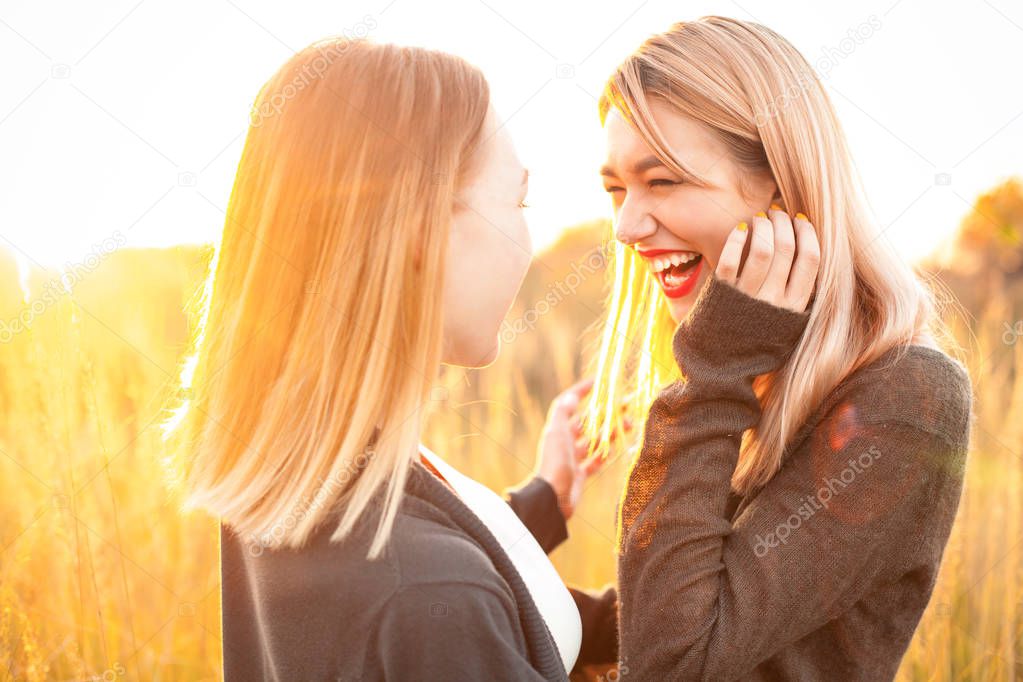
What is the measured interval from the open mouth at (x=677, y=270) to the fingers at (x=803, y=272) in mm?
326

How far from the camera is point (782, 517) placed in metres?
1.59

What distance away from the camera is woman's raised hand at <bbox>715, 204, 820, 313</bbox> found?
1717mm

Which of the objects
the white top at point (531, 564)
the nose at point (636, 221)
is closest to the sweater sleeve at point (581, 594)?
the white top at point (531, 564)

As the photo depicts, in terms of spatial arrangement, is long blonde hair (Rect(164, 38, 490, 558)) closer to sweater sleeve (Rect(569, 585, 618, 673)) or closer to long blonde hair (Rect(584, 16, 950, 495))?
long blonde hair (Rect(584, 16, 950, 495))

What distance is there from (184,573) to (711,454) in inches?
72.7

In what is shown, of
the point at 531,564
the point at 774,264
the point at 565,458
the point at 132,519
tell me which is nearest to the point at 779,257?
the point at 774,264

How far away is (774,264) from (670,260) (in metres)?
0.39

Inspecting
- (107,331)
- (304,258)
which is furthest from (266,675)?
(107,331)

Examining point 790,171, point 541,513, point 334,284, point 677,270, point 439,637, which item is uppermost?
point 790,171

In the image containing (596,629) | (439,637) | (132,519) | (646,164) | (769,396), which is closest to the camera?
(439,637)

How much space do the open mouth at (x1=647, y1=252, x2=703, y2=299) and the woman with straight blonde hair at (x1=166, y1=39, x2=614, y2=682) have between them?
2.56 feet

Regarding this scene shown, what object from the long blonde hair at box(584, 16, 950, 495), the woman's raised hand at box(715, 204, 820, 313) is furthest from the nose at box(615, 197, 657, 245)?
the woman's raised hand at box(715, 204, 820, 313)

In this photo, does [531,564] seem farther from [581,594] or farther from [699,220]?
[699,220]

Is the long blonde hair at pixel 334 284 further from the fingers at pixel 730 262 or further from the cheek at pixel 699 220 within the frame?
the cheek at pixel 699 220
